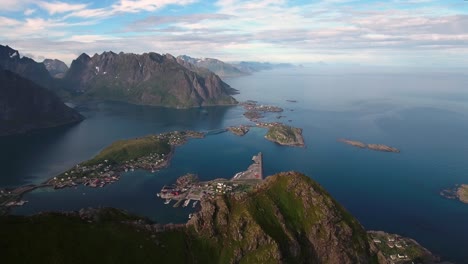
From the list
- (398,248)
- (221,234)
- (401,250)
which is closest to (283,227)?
(221,234)

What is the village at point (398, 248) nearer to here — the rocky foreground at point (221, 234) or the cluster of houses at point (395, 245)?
the cluster of houses at point (395, 245)

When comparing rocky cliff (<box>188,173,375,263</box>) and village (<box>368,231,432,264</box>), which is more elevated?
rocky cliff (<box>188,173,375,263</box>)

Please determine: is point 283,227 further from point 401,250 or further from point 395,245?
point 395,245

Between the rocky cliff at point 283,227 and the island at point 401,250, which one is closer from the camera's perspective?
the rocky cliff at point 283,227

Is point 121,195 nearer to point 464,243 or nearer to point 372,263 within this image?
point 372,263

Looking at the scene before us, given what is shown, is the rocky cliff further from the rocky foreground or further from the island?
the island

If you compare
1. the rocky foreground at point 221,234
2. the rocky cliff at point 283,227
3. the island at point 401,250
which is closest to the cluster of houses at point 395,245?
the island at point 401,250

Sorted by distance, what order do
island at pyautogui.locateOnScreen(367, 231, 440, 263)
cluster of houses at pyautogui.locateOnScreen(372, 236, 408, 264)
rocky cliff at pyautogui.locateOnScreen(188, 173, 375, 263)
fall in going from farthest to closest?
cluster of houses at pyautogui.locateOnScreen(372, 236, 408, 264) → island at pyautogui.locateOnScreen(367, 231, 440, 263) → rocky cliff at pyautogui.locateOnScreen(188, 173, 375, 263)

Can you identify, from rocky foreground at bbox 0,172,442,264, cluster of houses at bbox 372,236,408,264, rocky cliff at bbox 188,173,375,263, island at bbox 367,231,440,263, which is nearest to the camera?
rocky foreground at bbox 0,172,442,264

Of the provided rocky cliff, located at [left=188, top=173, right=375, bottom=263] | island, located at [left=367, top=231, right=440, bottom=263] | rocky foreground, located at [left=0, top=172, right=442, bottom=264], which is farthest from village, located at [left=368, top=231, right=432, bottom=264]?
rocky foreground, located at [left=0, top=172, right=442, bottom=264]
